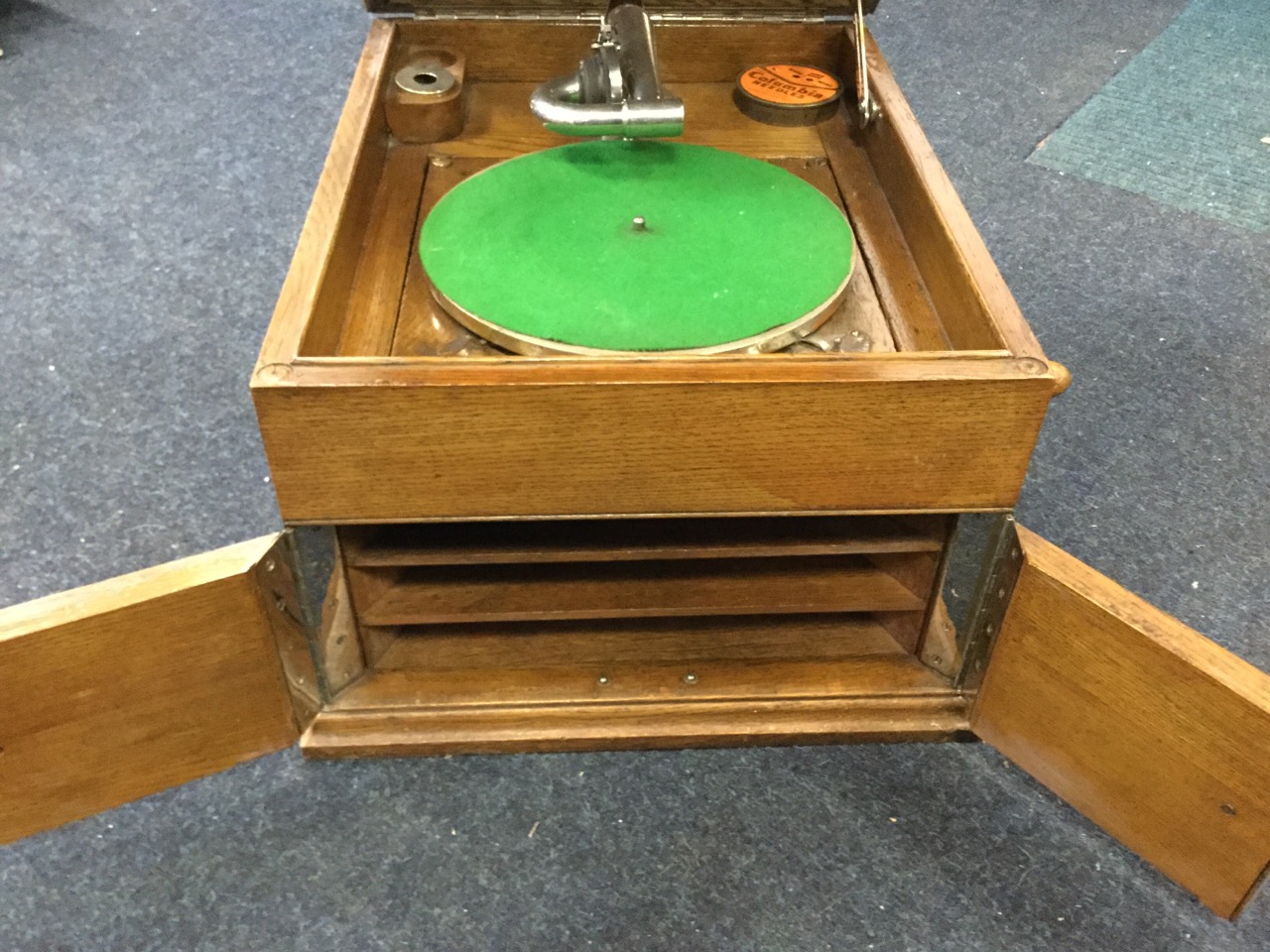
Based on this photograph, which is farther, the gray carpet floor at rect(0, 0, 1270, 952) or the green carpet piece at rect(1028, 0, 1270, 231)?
the green carpet piece at rect(1028, 0, 1270, 231)

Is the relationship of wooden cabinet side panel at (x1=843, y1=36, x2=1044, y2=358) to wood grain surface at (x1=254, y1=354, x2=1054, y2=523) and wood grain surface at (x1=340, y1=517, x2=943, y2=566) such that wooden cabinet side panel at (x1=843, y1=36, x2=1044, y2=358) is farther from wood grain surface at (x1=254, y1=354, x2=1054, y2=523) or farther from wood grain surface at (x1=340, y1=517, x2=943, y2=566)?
wood grain surface at (x1=340, y1=517, x2=943, y2=566)

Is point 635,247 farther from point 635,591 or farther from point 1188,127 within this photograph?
point 1188,127

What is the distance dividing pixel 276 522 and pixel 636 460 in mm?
706

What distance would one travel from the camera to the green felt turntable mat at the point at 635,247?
3.06 ft

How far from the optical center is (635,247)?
40.3 inches

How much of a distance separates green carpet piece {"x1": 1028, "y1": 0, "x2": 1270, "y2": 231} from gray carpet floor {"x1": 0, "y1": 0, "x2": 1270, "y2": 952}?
60 mm

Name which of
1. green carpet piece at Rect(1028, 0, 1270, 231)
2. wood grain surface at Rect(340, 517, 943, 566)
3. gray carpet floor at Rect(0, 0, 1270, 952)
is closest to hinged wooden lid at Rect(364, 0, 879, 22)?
gray carpet floor at Rect(0, 0, 1270, 952)

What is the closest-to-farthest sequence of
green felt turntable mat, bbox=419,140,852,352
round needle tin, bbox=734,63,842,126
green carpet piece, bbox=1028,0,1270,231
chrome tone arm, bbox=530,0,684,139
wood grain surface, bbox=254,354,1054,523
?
wood grain surface, bbox=254,354,1054,523 < green felt turntable mat, bbox=419,140,852,352 < chrome tone arm, bbox=530,0,684,139 < round needle tin, bbox=734,63,842,126 < green carpet piece, bbox=1028,0,1270,231

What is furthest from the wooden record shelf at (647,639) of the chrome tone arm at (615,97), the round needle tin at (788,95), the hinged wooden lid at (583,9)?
the hinged wooden lid at (583,9)

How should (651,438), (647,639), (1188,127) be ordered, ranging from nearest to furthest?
(651,438) < (647,639) < (1188,127)

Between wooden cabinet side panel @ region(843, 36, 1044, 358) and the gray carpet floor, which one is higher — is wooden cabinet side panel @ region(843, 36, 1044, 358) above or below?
above

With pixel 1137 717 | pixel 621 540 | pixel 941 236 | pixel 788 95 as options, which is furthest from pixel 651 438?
pixel 788 95

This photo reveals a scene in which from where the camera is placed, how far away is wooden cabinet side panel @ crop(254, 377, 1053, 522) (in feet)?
2.70

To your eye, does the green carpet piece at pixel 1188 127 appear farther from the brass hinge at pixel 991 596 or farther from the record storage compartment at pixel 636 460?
the brass hinge at pixel 991 596
